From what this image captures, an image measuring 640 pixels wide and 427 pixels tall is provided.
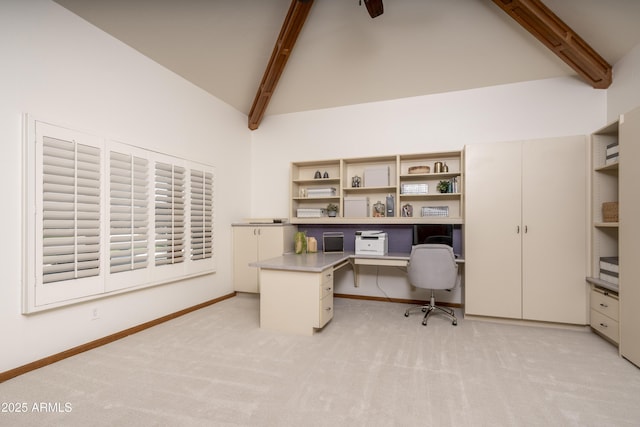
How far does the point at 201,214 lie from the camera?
4.24 meters

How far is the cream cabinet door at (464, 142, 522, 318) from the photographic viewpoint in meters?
3.54

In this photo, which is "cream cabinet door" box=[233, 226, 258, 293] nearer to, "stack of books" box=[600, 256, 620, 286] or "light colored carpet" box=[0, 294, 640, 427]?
"light colored carpet" box=[0, 294, 640, 427]

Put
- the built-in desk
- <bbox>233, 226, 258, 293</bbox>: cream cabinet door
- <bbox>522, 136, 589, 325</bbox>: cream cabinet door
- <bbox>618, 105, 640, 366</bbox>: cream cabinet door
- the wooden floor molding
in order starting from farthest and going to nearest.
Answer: <bbox>233, 226, 258, 293</bbox>: cream cabinet door < <bbox>522, 136, 589, 325</bbox>: cream cabinet door < the built-in desk < <bbox>618, 105, 640, 366</bbox>: cream cabinet door < the wooden floor molding

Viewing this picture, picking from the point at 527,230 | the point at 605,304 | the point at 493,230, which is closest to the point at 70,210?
the point at 493,230

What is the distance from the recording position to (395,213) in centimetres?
437

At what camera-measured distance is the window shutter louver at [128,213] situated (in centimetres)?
306

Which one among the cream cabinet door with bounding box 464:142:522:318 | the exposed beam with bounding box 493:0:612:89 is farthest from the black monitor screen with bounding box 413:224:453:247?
the exposed beam with bounding box 493:0:612:89

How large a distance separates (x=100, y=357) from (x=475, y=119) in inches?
205

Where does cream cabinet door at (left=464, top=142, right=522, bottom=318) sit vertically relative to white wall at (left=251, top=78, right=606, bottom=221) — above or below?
below

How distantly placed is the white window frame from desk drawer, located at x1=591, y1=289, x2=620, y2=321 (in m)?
4.73

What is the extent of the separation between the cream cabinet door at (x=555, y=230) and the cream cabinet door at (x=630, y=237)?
2.26ft

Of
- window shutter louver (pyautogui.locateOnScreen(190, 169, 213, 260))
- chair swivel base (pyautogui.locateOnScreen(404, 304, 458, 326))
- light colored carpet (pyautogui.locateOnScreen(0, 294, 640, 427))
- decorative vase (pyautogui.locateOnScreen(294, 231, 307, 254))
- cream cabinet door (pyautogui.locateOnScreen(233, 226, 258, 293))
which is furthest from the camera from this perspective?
cream cabinet door (pyautogui.locateOnScreen(233, 226, 258, 293))

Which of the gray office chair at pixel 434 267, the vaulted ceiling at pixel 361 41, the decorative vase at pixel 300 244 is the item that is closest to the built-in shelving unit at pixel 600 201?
the vaulted ceiling at pixel 361 41

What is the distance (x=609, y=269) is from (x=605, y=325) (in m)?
0.57
